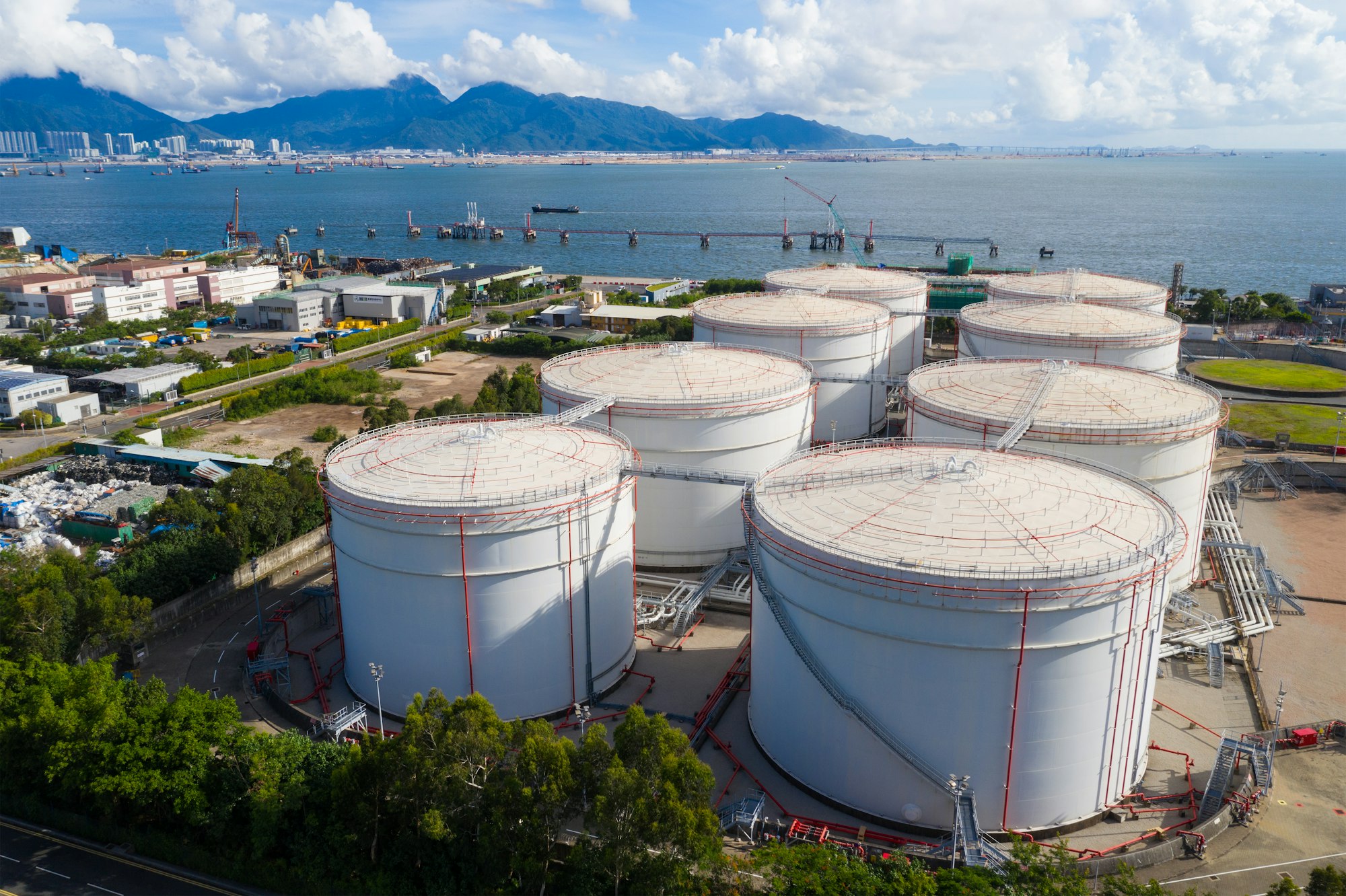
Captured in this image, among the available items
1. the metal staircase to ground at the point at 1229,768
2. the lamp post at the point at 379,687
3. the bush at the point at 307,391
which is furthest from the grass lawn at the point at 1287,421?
the bush at the point at 307,391

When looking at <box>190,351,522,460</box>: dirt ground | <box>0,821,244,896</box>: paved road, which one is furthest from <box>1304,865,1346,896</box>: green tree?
<box>190,351,522,460</box>: dirt ground

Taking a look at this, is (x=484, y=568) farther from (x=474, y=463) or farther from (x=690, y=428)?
(x=690, y=428)

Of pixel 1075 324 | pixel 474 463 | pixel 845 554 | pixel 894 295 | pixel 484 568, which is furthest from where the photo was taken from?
pixel 894 295

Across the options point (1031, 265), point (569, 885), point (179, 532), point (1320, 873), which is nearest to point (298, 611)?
point (179, 532)

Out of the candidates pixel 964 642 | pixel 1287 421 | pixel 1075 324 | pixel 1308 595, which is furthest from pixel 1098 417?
pixel 1287 421

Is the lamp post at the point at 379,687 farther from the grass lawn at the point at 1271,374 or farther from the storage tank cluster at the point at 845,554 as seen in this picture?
the grass lawn at the point at 1271,374

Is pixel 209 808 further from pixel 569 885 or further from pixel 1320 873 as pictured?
pixel 1320 873
